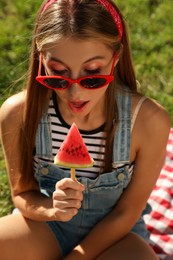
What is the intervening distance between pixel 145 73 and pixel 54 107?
7.58 ft

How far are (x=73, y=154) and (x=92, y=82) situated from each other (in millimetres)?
370

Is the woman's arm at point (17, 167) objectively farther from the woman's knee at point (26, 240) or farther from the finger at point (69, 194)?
the finger at point (69, 194)

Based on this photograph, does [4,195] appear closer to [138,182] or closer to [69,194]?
[138,182]

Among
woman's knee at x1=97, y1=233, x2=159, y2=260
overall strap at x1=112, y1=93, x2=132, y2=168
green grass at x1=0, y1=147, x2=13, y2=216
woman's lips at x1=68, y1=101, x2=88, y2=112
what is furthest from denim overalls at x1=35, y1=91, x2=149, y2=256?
green grass at x1=0, y1=147, x2=13, y2=216

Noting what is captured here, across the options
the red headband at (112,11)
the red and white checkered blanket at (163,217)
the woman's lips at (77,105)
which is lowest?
the red and white checkered blanket at (163,217)

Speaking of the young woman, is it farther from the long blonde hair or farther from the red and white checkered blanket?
the red and white checkered blanket

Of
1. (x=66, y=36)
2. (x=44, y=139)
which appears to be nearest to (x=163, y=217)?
(x=44, y=139)

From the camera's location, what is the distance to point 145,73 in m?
5.46

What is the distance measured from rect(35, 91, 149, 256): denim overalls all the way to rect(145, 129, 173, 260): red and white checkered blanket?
0.58 meters

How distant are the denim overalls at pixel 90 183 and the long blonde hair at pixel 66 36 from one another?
1.9 inches

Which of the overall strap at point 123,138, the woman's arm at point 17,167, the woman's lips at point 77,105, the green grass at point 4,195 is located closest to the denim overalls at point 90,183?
the overall strap at point 123,138

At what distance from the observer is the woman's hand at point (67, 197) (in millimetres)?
2611

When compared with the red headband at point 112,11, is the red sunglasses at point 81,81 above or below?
below

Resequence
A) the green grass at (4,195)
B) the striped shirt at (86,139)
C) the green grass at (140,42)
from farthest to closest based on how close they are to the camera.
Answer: the green grass at (140,42), the green grass at (4,195), the striped shirt at (86,139)
